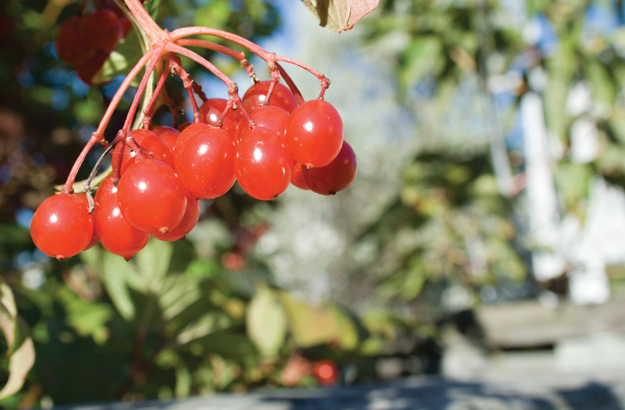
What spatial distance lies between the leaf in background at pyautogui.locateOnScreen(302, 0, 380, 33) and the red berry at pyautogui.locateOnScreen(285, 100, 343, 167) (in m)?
0.08

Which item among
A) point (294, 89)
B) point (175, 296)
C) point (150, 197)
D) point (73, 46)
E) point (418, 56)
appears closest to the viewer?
point (150, 197)

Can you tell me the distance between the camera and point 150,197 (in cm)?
40

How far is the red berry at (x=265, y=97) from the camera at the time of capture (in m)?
0.50

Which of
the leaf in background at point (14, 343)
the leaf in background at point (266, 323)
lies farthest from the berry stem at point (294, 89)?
the leaf in background at point (266, 323)

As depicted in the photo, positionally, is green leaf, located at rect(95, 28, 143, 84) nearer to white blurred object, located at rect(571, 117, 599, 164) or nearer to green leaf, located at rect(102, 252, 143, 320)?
green leaf, located at rect(102, 252, 143, 320)

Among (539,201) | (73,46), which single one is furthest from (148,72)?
(539,201)

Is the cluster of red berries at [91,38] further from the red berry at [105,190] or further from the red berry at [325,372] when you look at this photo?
the red berry at [325,372]

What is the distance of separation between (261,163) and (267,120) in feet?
0.17

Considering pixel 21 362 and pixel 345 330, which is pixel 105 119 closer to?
pixel 21 362

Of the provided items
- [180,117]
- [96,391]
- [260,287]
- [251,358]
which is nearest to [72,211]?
[180,117]

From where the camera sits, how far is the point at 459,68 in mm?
3127

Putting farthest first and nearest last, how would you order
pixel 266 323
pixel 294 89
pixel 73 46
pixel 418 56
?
pixel 418 56 → pixel 266 323 → pixel 73 46 → pixel 294 89

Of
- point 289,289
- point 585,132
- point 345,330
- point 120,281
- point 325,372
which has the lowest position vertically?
point 325,372

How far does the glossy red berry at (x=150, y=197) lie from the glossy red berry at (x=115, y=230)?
0.02 meters
